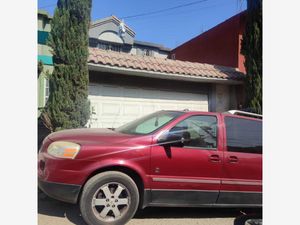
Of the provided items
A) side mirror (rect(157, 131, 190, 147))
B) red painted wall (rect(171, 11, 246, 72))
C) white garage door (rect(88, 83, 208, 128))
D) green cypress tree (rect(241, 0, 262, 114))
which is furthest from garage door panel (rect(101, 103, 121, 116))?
red painted wall (rect(171, 11, 246, 72))

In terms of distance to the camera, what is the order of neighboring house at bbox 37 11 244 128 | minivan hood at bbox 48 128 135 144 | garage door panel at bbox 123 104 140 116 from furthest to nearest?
1. garage door panel at bbox 123 104 140 116
2. neighboring house at bbox 37 11 244 128
3. minivan hood at bbox 48 128 135 144

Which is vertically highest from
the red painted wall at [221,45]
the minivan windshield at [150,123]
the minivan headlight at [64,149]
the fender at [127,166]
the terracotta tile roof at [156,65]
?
the red painted wall at [221,45]

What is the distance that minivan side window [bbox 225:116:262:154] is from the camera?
473 cm

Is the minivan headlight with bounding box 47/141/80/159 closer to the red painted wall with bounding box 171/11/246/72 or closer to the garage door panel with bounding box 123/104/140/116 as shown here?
the garage door panel with bounding box 123/104/140/116

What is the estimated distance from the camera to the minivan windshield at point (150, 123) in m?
4.67

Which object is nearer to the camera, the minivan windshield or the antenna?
the minivan windshield

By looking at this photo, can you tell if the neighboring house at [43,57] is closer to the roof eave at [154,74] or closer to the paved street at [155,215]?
the roof eave at [154,74]

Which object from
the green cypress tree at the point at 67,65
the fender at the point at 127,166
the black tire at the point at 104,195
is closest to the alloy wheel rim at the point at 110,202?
the black tire at the point at 104,195

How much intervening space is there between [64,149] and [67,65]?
425cm

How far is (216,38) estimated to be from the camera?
1395 cm

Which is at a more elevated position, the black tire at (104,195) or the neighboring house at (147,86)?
the neighboring house at (147,86)

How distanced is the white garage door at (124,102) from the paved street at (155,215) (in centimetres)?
415
